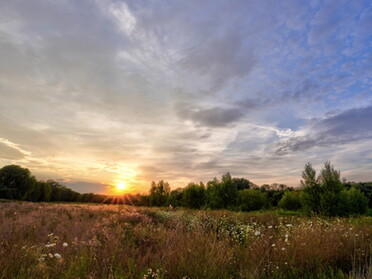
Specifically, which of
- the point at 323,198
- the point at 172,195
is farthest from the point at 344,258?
the point at 172,195

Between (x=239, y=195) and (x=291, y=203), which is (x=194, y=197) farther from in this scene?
(x=291, y=203)

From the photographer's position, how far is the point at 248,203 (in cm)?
4194

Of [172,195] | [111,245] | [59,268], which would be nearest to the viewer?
[59,268]

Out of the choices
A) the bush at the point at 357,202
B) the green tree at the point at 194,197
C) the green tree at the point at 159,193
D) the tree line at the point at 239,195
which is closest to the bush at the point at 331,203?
the tree line at the point at 239,195

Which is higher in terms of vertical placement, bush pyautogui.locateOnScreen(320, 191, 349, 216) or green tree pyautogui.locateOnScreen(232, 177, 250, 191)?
green tree pyautogui.locateOnScreen(232, 177, 250, 191)

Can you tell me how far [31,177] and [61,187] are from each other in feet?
91.6

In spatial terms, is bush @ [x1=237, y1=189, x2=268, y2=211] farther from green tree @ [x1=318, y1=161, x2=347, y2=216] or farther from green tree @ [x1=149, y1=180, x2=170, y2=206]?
green tree @ [x1=149, y1=180, x2=170, y2=206]

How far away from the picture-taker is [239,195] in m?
42.3

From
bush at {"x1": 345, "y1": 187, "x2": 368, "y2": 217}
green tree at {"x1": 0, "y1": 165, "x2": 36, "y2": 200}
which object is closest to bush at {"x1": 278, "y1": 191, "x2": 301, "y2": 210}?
bush at {"x1": 345, "y1": 187, "x2": 368, "y2": 217}

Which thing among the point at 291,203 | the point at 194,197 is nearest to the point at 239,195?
the point at 194,197

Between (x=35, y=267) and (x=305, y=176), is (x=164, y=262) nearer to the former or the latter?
(x=35, y=267)

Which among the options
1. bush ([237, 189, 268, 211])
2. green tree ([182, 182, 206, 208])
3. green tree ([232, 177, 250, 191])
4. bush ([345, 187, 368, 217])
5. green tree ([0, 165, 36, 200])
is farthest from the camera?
green tree ([232, 177, 250, 191])

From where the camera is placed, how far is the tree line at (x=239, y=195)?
28891mm

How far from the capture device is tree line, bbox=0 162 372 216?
2889 cm
